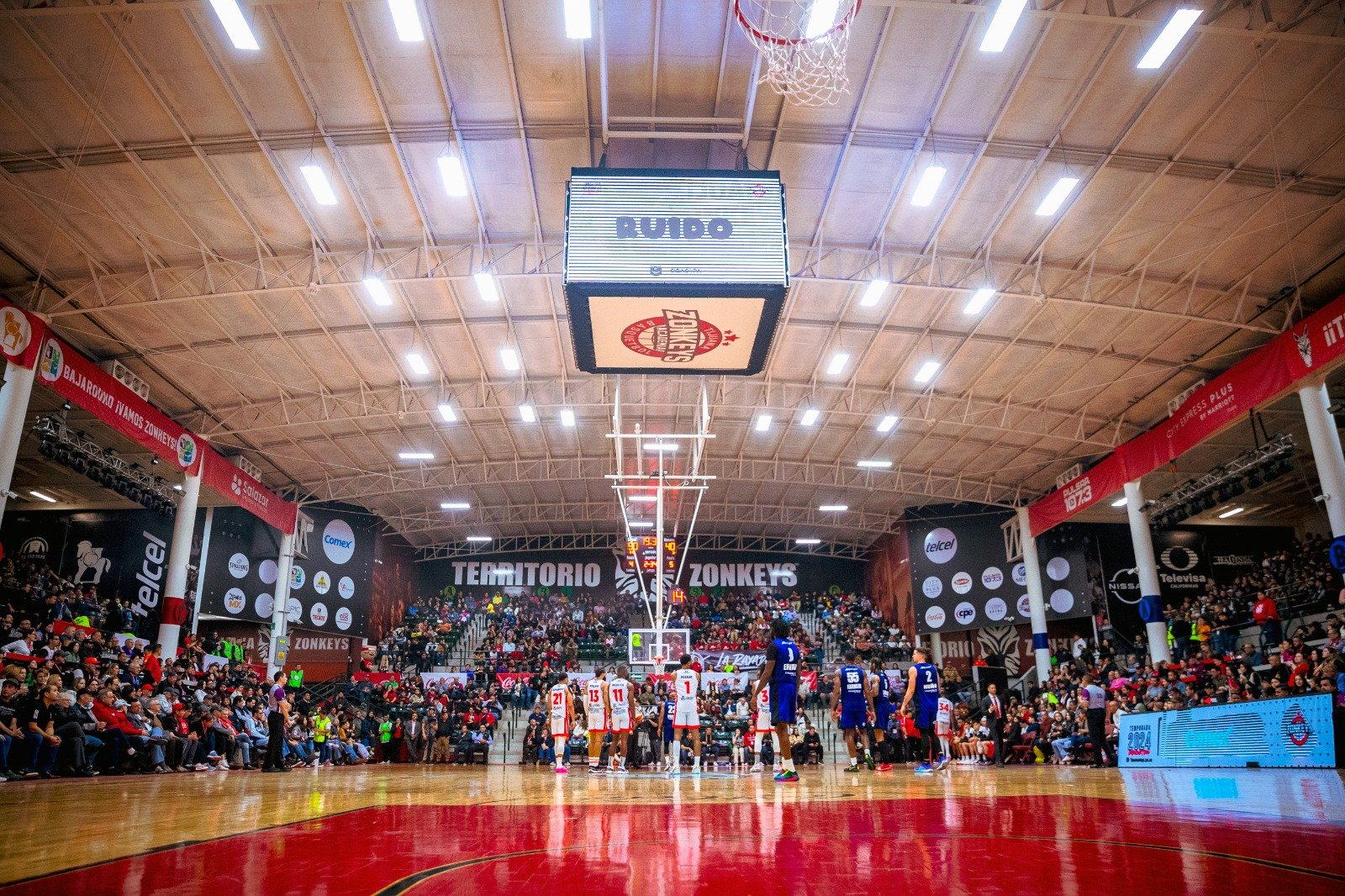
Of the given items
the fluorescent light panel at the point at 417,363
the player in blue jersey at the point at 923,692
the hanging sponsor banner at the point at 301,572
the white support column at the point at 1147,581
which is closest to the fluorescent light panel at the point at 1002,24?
the player in blue jersey at the point at 923,692

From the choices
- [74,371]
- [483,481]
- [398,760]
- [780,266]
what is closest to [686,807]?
[780,266]

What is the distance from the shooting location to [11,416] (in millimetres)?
14664

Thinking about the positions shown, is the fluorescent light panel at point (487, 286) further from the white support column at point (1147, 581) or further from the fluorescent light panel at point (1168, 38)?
the white support column at point (1147, 581)

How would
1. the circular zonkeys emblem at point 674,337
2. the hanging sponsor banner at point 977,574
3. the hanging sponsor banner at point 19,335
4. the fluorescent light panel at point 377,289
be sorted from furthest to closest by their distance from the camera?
the hanging sponsor banner at point 977,574 → the fluorescent light panel at point 377,289 → the hanging sponsor banner at point 19,335 → the circular zonkeys emblem at point 674,337

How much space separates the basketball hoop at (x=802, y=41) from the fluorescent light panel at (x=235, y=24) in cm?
634

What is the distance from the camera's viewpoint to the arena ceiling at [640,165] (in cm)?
1156

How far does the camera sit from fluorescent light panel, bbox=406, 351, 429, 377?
2053 cm

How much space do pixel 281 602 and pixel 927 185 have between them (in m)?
24.3

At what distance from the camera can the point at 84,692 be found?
533 inches

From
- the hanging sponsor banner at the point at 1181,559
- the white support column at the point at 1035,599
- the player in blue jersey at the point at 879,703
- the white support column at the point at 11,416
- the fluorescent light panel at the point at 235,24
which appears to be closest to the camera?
the fluorescent light panel at the point at 235,24

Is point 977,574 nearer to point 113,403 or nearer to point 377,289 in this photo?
point 377,289

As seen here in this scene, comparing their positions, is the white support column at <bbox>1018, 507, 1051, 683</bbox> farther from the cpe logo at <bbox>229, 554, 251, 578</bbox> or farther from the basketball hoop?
the cpe logo at <bbox>229, 554, 251, 578</bbox>

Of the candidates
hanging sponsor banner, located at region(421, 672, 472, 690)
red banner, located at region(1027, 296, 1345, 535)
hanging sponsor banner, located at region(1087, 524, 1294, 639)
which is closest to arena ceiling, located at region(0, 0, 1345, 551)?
red banner, located at region(1027, 296, 1345, 535)

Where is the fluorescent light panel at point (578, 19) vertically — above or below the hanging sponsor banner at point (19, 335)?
above
